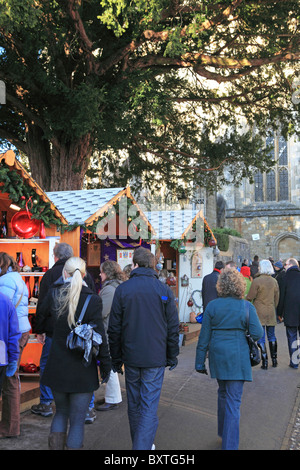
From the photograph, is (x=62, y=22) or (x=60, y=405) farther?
(x=62, y=22)

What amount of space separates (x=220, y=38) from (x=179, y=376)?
8.76 metres

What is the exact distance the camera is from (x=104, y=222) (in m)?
9.03

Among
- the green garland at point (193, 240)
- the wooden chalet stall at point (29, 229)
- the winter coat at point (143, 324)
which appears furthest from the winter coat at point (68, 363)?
the green garland at point (193, 240)

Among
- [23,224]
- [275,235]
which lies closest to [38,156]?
[23,224]

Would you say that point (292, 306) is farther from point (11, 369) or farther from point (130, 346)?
point (11, 369)

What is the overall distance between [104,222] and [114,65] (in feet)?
17.5

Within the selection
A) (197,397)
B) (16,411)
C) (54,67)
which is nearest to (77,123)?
(54,67)

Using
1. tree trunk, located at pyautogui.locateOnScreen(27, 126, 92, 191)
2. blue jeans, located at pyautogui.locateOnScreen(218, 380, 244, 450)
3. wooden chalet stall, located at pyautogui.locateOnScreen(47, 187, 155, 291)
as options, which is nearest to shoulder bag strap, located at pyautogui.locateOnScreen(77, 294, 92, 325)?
blue jeans, located at pyautogui.locateOnScreen(218, 380, 244, 450)

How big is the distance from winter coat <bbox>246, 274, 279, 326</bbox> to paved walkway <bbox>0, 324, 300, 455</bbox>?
984 mm

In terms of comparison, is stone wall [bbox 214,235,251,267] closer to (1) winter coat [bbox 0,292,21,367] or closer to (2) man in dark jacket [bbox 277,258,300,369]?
(2) man in dark jacket [bbox 277,258,300,369]

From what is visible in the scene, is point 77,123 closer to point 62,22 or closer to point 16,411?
point 62,22

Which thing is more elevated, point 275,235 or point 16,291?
point 275,235

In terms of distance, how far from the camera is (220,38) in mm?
12758

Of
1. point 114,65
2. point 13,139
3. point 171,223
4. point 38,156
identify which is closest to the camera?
point 114,65
